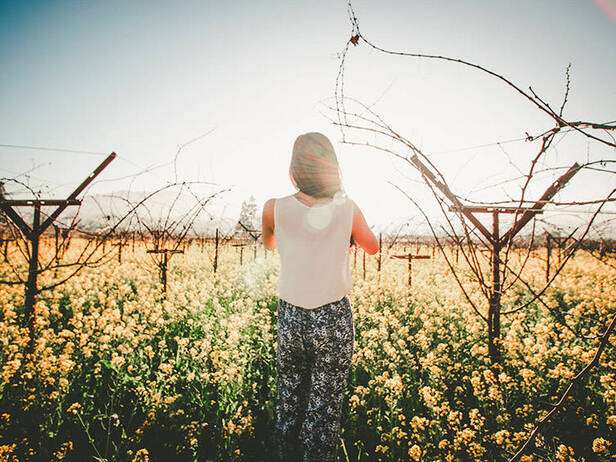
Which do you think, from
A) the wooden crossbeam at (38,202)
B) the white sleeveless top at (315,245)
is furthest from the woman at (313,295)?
the wooden crossbeam at (38,202)

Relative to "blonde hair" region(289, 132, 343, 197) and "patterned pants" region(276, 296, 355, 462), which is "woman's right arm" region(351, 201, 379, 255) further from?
"patterned pants" region(276, 296, 355, 462)

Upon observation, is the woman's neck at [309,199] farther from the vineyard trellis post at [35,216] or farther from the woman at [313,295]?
the vineyard trellis post at [35,216]

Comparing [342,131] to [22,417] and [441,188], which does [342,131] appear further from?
[22,417]

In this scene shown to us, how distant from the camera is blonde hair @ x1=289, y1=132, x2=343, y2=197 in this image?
1.81 meters

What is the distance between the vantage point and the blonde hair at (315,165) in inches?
71.3

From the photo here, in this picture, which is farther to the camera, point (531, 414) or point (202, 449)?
point (531, 414)

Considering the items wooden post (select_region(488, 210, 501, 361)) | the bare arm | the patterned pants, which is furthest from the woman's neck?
wooden post (select_region(488, 210, 501, 361))

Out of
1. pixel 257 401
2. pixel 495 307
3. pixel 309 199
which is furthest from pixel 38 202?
pixel 495 307

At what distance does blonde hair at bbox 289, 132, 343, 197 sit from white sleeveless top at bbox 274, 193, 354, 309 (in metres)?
0.08

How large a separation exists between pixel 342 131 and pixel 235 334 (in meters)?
4.03

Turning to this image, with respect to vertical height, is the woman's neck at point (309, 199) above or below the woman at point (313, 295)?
above

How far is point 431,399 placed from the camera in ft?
10.8

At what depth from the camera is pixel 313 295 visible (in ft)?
6.08

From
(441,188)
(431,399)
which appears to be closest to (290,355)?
(441,188)
